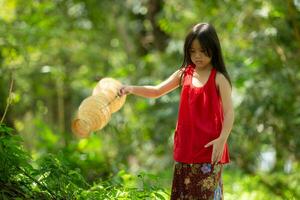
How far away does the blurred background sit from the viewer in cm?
734

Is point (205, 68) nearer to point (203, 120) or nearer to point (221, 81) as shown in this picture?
point (221, 81)

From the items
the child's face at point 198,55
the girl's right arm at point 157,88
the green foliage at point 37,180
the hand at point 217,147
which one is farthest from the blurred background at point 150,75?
the child's face at point 198,55

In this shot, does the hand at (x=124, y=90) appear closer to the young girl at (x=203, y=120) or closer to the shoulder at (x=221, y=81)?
the young girl at (x=203, y=120)

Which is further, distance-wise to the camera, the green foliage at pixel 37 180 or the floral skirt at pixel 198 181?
the floral skirt at pixel 198 181

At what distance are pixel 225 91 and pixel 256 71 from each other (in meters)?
4.70

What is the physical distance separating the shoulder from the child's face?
10 cm

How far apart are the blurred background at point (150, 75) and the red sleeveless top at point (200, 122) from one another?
104 centimetres

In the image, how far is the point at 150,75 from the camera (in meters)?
9.42

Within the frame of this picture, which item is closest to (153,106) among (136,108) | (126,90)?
(136,108)

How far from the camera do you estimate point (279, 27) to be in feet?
24.0

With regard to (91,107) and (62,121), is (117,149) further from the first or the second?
(91,107)

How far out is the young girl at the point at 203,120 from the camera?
132 inches

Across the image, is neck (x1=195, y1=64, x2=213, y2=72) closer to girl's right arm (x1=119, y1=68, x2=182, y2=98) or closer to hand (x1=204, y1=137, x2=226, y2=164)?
girl's right arm (x1=119, y1=68, x2=182, y2=98)

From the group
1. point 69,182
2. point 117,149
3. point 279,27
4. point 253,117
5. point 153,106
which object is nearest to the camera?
point 69,182
